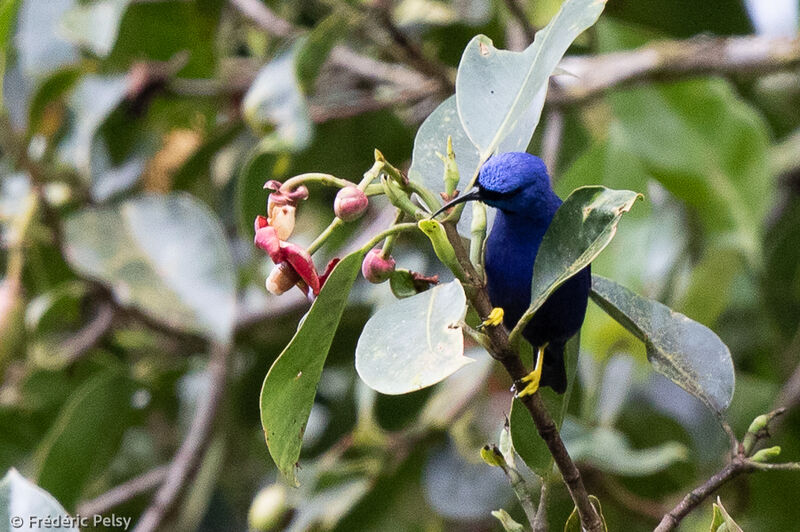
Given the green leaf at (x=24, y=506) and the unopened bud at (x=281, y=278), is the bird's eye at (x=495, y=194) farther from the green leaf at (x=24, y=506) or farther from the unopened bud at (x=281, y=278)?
the green leaf at (x=24, y=506)

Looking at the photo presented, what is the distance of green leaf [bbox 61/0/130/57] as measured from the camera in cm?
177

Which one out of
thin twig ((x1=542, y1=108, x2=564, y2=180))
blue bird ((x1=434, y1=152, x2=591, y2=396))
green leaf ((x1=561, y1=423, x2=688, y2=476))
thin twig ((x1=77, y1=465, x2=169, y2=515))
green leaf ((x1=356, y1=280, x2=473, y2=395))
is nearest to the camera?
green leaf ((x1=356, y1=280, x2=473, y2=395))

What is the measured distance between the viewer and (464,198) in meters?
0.81

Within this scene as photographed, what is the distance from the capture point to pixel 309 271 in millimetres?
771

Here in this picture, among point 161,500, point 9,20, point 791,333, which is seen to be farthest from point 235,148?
point 791,333

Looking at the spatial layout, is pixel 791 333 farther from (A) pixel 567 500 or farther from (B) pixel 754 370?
(A) pixel 567 500

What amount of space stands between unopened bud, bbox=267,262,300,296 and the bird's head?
16cm

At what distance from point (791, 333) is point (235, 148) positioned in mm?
1535

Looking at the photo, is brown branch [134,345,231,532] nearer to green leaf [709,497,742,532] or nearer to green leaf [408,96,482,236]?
green leaf [408,96,482,236]

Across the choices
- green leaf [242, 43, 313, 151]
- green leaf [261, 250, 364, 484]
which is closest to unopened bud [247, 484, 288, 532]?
green leaf [242, 43, 313, 151]

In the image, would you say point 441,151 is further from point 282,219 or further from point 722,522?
point 722,522

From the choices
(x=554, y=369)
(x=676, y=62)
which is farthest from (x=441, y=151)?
(x=676, y=62)

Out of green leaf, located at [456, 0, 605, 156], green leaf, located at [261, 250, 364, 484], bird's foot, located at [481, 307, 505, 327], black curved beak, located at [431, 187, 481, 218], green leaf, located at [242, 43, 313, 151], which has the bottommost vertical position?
green leaf, located at [242, 43, 313, 151]

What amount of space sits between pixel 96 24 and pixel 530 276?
3.96 feet
